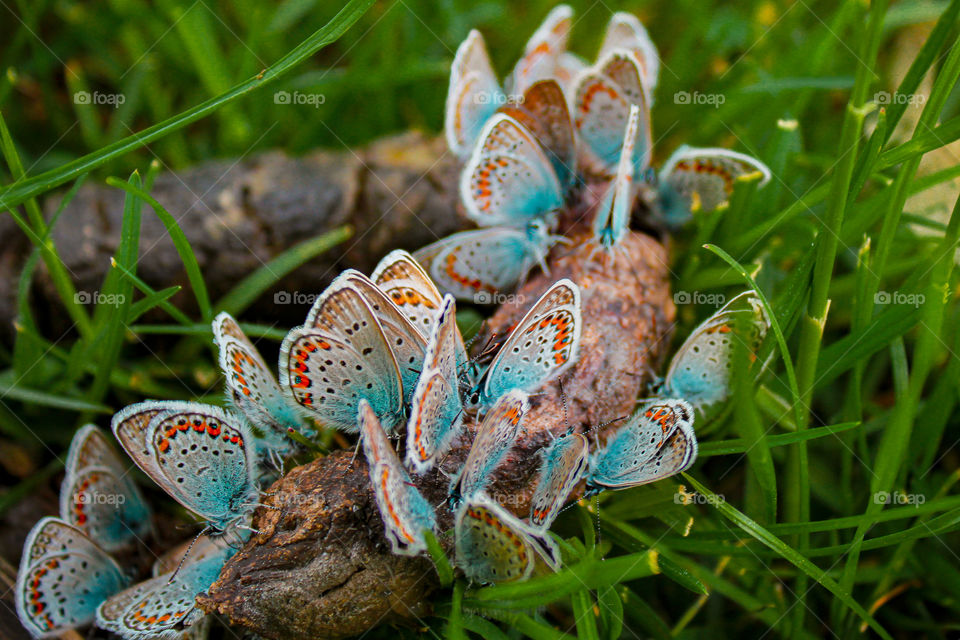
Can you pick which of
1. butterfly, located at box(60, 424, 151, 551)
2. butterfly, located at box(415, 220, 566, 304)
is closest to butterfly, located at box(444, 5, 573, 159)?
butterfly, located at box(415, 220, 566, 304)

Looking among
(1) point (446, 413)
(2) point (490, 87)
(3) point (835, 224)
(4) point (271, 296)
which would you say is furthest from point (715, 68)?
(1) point (446, 413)

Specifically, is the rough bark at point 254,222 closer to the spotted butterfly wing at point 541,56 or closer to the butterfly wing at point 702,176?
the spotted butterfly wing at point 541,56

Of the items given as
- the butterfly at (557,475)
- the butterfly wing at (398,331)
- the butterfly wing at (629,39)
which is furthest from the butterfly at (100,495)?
the butterfly wing at (629,39)

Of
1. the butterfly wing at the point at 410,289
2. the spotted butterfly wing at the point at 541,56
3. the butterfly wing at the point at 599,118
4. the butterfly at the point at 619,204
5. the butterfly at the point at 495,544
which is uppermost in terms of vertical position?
the spotted butterfly wing at the point at 541,56

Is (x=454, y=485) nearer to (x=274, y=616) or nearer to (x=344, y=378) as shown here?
(x=344, y=378)

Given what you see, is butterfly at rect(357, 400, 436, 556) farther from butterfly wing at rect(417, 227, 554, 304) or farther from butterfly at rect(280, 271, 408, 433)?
butterfly wing at rect(417, 227, 554, 304)

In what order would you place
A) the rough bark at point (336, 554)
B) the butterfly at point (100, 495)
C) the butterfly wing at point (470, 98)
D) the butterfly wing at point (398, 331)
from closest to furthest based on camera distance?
the rough bark at point (336, 554), the butterfly wing at point (398, 331), the butterfly at point (100, 495), the butterfly wing at point (470, 98)
